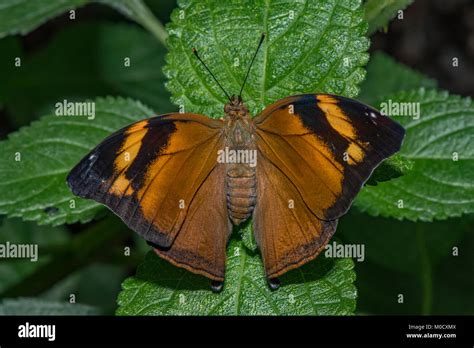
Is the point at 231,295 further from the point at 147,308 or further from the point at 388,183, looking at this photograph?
the point at 388,183

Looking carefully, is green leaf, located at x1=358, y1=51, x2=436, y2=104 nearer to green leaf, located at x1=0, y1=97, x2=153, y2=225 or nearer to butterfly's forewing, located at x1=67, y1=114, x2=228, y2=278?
green leaf, located at x1=0, y1=97, x2=153, y2=225

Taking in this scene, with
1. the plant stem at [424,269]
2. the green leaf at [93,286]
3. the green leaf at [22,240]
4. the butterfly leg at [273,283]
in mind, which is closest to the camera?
the butterfly leg at [273,283]

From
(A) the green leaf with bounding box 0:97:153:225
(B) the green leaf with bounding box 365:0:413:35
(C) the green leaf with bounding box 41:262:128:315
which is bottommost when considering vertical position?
(C) the green leaf with bounding box 41:262:128:315

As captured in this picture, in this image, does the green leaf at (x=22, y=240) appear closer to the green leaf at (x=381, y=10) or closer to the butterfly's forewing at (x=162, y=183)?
the butterfly's forewing at (x=162, y=183)

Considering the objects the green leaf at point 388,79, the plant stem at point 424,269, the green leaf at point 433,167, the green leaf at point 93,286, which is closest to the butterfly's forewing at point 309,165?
the green leaf at point 433,167

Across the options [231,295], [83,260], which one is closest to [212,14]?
[231,295]

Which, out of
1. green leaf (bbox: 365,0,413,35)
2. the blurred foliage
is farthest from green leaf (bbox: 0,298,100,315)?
green leaf (bbox: 365,0,413,35)
